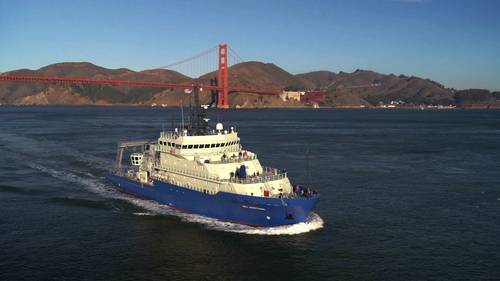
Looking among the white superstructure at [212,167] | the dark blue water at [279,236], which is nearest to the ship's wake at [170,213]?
the dark blue water at [279,236]

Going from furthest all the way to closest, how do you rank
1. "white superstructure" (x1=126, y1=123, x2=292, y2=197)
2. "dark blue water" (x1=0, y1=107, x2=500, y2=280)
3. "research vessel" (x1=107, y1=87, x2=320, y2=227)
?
"white superstructure" (x1=126, y1=123, x2=292, y2=197)
"research vessel" (x1=107, y1=87, x2=320, y2=227)
"dark blue water" (x1=0, y1=107, x2=500, y2=280)

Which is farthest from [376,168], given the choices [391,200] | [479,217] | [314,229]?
[314,229]

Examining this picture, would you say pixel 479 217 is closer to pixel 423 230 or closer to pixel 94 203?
pixel 423 230

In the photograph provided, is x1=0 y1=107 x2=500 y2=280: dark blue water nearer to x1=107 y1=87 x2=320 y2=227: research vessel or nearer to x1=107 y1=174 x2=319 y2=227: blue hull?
x1=107 y1=174 x2=319 y2=227: blue hull

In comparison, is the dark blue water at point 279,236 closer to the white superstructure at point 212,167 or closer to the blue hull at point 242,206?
the blue hull at point 242,206

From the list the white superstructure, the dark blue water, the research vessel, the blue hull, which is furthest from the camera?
the white superstructure

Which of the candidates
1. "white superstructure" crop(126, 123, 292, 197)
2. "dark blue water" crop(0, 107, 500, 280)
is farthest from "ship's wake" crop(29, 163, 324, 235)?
"white superstructure" crop(126, 123, 292, 197)

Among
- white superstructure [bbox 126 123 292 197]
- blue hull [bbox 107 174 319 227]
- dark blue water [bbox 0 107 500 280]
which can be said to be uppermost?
white superstructure [bbox 126 123 292 197]

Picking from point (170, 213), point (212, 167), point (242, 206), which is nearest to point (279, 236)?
point (242, 206)

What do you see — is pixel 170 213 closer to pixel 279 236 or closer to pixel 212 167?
pixel 212 167
